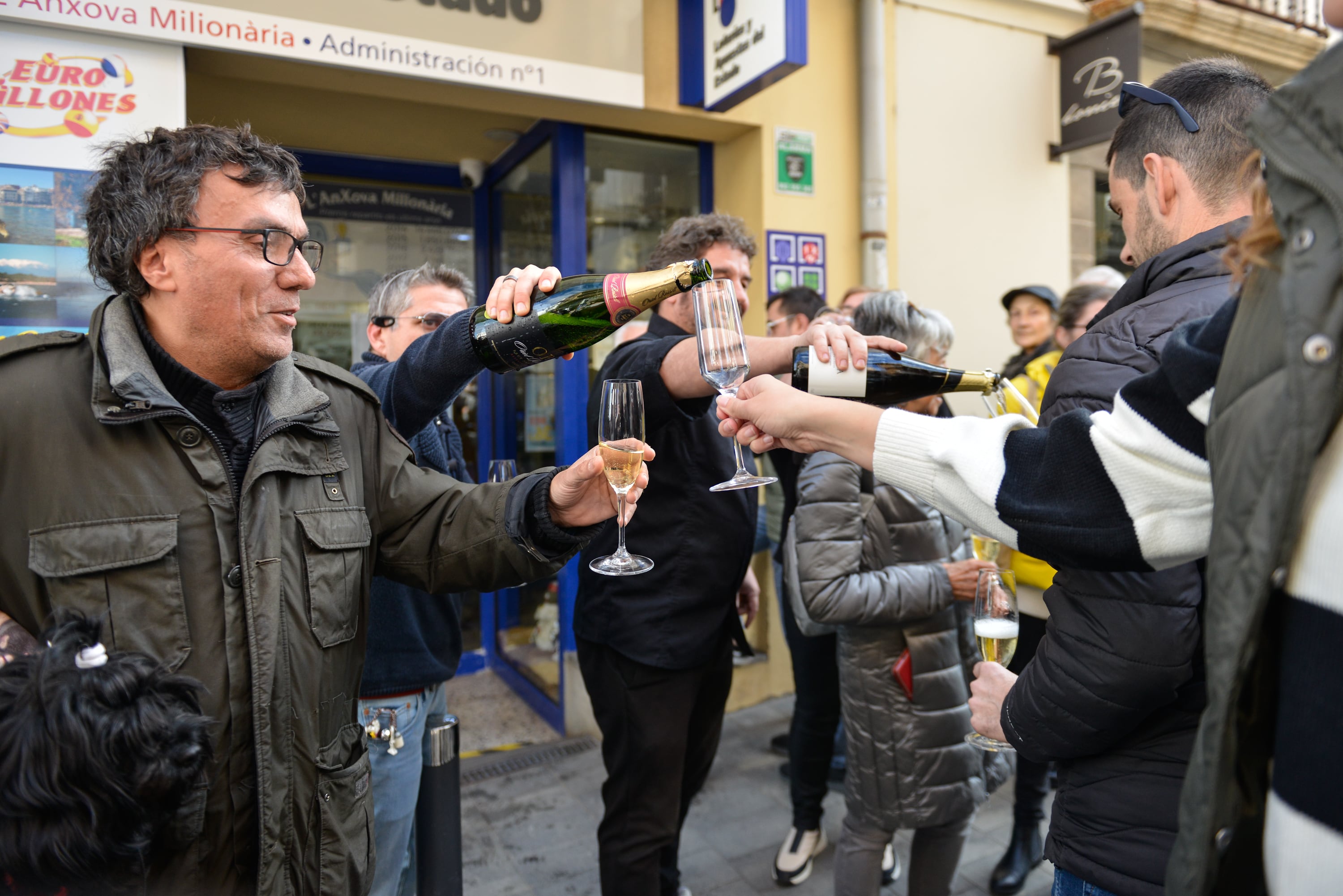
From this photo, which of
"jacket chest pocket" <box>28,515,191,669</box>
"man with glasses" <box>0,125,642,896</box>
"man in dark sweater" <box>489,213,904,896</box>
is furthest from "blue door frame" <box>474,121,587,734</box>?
"jacket chest pocket" <box>28,515,191,669</box>

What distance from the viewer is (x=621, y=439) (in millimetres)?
1771

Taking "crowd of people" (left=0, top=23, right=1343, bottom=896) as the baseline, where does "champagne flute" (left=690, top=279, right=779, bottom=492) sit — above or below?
above

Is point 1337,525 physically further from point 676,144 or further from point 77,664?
point 676,144

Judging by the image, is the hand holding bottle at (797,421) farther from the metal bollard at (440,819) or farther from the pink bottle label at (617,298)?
the metal bollard at (440,819)

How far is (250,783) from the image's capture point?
4.89ft

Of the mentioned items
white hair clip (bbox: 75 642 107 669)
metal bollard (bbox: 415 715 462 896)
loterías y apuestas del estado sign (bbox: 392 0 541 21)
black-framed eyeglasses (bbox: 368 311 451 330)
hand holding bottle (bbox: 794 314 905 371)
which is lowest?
metal bollard (bbox: 415 715 462 896)

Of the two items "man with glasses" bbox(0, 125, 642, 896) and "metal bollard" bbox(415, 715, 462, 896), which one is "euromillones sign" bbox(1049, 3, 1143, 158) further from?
"metal bollard" bbox(415, 715, 462, 896)

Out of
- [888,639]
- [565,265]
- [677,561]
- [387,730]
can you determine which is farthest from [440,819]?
[565,265]

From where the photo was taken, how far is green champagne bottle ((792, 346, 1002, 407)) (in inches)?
80.0

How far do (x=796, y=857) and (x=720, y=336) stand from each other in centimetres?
247

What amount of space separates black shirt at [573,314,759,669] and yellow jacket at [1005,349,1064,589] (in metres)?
1.26

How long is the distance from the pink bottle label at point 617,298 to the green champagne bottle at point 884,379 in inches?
18.3

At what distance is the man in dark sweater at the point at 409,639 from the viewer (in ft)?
6.74

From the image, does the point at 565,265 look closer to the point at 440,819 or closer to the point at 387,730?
the point at 387,730
